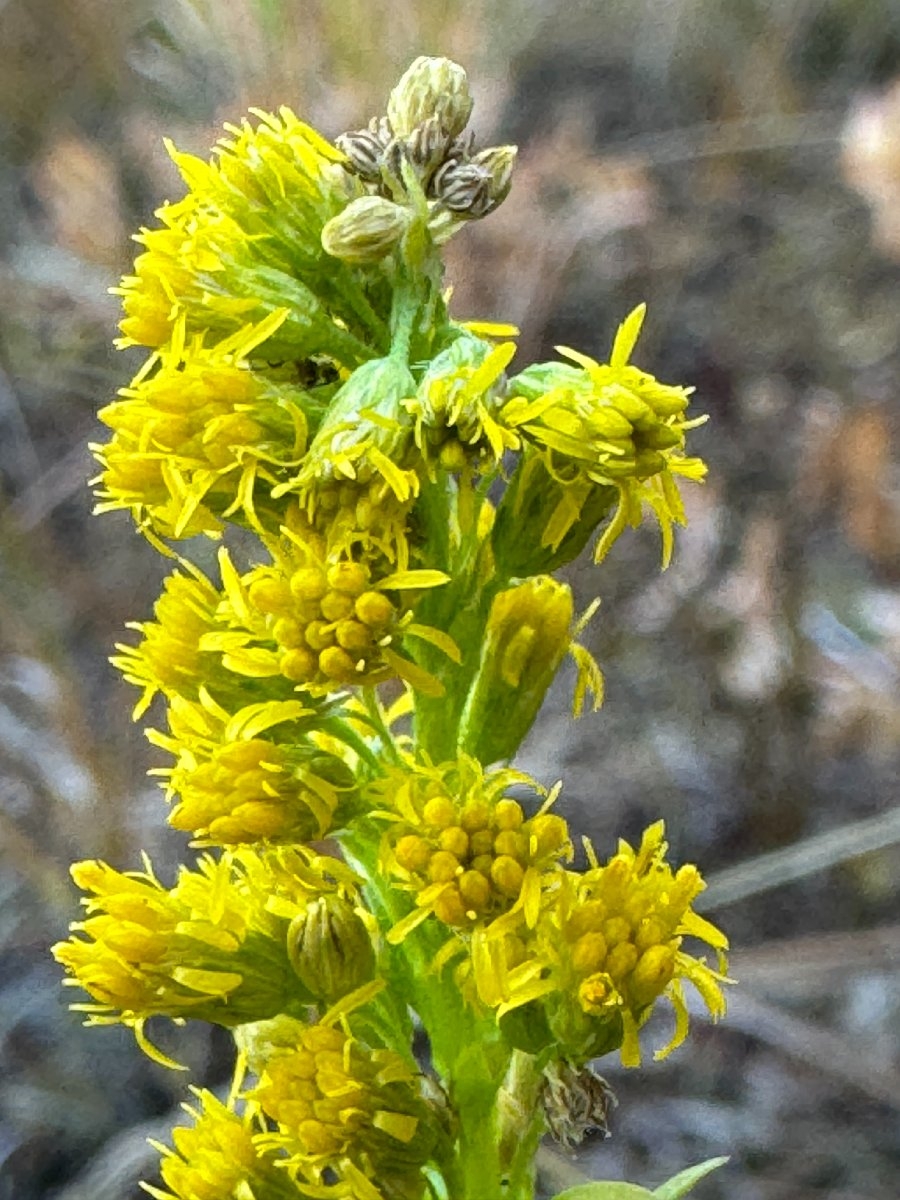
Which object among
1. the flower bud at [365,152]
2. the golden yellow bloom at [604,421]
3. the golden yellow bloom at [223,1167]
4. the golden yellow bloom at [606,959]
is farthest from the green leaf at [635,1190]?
the flower bud at [365,152]

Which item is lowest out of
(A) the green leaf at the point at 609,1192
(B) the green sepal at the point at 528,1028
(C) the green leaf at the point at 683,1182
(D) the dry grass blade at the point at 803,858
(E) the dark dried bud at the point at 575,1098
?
(D) the dry grass blade at the point at 803,858

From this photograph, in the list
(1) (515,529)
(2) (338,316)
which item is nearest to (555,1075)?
(1) (515,529)

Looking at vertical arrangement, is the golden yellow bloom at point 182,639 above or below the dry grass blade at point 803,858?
above

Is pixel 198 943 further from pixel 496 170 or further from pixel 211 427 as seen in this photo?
pixel 496 170

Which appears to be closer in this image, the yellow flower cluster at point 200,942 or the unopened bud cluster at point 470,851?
the unopened bud cluster at point 470,851

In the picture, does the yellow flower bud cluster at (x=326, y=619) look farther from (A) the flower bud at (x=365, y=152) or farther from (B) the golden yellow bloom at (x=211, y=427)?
(A) the flower bud at (x=365, y=152)

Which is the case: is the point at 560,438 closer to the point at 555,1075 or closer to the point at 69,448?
the point at 555,1075

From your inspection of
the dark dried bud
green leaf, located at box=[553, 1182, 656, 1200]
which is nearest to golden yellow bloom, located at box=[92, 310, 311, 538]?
the dark dried bud
